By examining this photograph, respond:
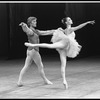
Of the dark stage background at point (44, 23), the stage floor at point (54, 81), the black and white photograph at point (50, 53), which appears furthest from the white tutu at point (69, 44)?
the dark stage background at point (44, 23)

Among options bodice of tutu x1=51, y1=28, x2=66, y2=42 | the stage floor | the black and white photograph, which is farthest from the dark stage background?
bodice of tutu x1=51, y1=28, x2=66, y2=42

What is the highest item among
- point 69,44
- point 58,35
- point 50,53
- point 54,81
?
point 58,35

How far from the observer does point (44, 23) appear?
2186 cm

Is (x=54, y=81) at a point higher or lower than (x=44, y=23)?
higher

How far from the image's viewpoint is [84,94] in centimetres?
938

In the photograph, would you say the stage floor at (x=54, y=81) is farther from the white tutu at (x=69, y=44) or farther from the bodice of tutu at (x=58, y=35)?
the bodice of tutu at (x=58, y=35)

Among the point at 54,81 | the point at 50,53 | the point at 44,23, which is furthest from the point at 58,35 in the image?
the point at 44,23

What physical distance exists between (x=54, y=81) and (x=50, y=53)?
928cm

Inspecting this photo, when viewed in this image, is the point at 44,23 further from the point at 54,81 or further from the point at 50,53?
the point at 54,81

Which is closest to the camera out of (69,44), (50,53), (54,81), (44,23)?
(69,44)

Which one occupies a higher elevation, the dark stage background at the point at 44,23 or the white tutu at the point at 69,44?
the white tutu at the point at 69,44

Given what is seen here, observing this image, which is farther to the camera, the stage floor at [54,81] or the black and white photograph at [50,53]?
the black and white photograph at [50,53]

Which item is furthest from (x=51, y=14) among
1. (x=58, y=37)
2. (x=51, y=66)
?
(x=58, y=37)

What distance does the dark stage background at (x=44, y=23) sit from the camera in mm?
18078
